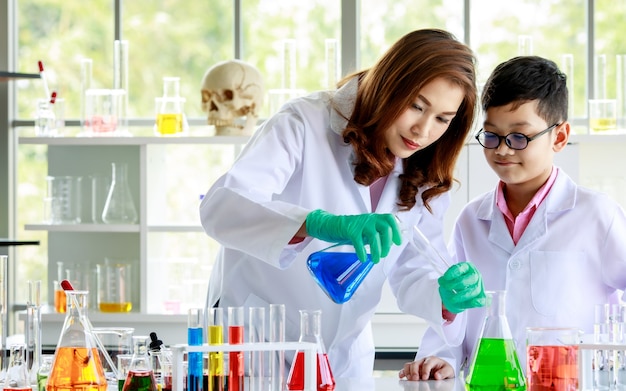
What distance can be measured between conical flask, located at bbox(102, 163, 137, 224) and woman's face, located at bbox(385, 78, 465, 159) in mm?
2294

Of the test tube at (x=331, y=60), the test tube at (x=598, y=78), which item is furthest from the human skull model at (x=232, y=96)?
the test tube at (x=598, y=78)

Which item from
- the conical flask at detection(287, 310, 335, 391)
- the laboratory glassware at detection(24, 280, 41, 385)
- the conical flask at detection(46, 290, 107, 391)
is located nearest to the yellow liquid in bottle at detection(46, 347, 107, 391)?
the conical flask at detection(46, 290, 107, 391)

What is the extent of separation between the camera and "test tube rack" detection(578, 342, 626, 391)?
1685 millimetres

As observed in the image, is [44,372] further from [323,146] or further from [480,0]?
[480,0]

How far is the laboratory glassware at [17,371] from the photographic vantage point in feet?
5.62

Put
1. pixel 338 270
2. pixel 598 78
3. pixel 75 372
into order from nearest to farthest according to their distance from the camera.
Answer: pixel 75 372 → pixel 338 270 → pixel 598 78

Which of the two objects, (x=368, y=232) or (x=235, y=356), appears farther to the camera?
(x=368, y=232)

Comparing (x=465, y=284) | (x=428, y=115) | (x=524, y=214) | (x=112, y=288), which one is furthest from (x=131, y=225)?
(x=465, y=284)

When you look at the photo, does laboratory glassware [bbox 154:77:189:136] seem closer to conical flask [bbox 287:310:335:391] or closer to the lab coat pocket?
the lab coat pocket

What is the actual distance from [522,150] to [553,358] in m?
0.65

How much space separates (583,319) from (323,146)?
2.36 feet

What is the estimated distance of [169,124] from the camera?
4.16m

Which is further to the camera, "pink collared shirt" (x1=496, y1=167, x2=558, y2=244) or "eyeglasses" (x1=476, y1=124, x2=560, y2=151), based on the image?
"pink collared shirt" (x1=496, y1=167, x2=558, y2=244)

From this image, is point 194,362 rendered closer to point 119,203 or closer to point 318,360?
point 318,360
